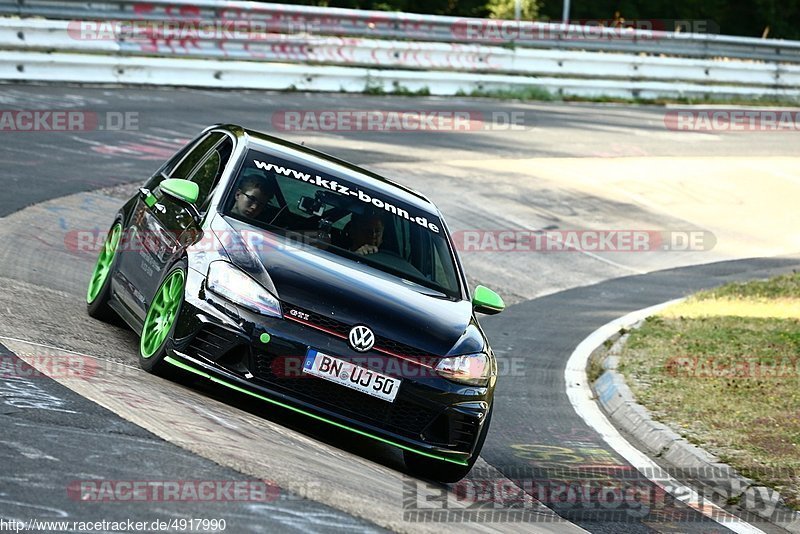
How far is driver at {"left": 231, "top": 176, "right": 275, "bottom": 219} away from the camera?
7531mm

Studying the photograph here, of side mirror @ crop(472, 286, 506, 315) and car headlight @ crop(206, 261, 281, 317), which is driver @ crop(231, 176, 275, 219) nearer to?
car headlight @ crop(206, 261, 281, 317)

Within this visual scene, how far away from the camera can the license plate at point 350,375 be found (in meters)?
6.44

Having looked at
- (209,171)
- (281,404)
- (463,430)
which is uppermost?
(209,171)

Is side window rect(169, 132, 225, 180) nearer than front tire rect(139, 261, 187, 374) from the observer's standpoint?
No

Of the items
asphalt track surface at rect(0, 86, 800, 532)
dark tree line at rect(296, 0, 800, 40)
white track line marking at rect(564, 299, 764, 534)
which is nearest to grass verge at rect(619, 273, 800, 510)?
white track line marking at rect(564, 299, 764, 534)

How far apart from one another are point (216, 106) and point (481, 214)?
559 cm

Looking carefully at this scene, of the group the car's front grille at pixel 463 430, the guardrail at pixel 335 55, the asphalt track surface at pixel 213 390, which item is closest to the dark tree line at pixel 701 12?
the guardrail at pixel 335 55

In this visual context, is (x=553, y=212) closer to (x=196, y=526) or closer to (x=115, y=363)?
(x=115, y=363)

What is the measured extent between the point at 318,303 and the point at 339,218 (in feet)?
4.00

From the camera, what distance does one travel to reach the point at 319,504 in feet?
17.0

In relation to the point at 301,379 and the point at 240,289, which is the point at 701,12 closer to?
the point at 240,289

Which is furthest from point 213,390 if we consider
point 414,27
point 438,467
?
point 414,27

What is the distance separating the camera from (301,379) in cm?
646

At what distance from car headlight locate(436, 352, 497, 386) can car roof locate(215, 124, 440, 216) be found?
5.45 feet
